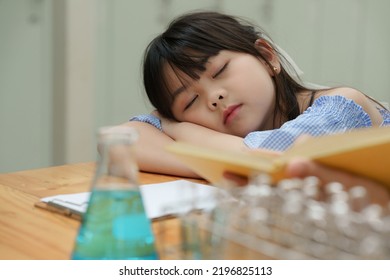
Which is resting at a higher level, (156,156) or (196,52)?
(196,52)

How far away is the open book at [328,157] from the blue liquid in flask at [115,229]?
99mm

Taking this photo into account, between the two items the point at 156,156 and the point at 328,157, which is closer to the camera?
the point at 328,157

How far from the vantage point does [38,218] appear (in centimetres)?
72

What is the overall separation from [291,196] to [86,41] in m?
2.17

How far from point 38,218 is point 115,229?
316 millimetres

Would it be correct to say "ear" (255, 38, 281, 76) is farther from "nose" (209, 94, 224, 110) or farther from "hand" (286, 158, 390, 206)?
"hand" (286, 158, 390, 206)

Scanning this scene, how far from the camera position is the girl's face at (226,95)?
1.21 m

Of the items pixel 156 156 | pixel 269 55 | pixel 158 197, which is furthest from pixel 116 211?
pixel 269 55

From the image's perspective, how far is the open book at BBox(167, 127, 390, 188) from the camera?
1.64ft

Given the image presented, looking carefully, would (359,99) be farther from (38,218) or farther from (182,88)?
(38,218)

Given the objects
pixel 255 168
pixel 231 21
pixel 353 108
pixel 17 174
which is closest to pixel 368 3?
pixel 231 21

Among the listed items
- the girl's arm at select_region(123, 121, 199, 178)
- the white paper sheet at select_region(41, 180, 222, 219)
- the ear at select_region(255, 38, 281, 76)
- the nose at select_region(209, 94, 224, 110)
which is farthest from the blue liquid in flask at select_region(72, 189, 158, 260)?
the ear at select_region(255, 38, 281, 76)

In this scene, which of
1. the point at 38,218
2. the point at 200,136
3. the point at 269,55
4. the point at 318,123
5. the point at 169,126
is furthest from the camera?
the point at 269,55
